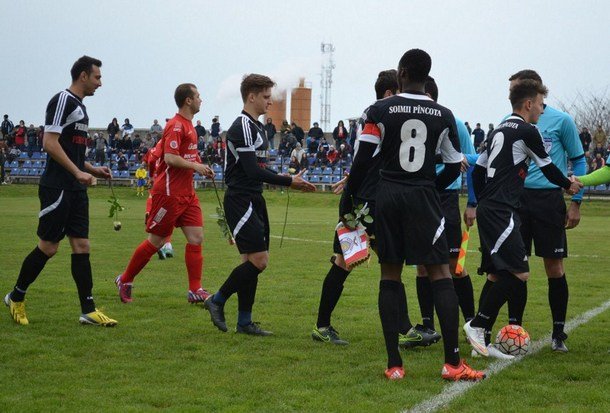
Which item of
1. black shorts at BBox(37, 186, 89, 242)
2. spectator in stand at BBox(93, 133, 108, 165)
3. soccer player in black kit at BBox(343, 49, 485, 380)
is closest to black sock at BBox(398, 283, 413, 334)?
soccer player in black kit at BBox(343, 49, 485, 380)

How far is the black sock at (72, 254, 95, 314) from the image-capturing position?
8.56 metres

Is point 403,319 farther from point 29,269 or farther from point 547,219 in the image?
point 29,269

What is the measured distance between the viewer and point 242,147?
7988 millimetres

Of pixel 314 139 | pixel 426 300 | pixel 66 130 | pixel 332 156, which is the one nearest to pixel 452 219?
pixel 426 300

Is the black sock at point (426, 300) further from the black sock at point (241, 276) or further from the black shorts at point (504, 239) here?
the black sock at point (241, 276)

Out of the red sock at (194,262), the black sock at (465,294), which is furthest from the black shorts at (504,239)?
the red sock at (194,262)

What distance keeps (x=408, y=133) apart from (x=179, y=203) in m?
4.14

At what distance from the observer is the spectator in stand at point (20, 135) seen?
48419 millimetres

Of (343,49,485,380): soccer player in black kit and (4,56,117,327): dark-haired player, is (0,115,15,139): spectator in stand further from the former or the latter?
(343,49,485,380): soccer player in black kit

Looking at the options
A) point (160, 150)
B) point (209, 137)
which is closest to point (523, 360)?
point (160, 150)

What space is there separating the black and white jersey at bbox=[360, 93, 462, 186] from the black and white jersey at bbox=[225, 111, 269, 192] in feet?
6.03

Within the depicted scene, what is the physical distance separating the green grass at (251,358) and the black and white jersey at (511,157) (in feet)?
4.31

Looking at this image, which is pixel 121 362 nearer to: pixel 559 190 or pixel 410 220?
pixel 410 220

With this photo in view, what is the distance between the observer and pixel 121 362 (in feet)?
22.8
